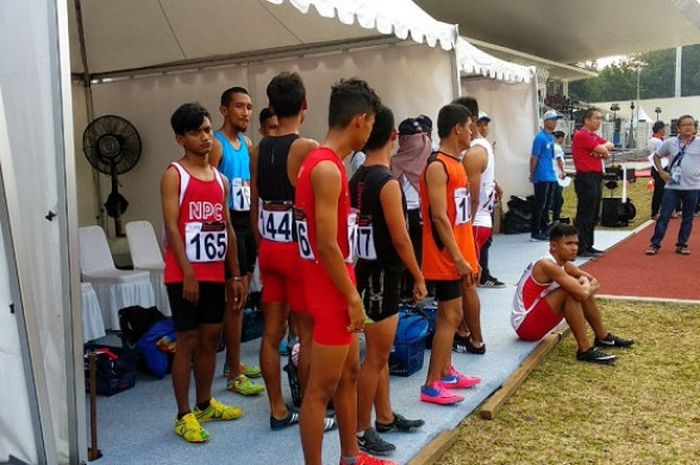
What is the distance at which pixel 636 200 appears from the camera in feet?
51.0

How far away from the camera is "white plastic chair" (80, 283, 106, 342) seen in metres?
4.63

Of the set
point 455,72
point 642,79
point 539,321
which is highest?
point 642,79

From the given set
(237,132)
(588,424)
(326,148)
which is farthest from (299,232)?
(588,424)

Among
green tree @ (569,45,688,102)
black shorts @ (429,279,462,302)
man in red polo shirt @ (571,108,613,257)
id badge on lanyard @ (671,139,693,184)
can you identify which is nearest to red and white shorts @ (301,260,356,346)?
black shorts @ (429,279,462,302)

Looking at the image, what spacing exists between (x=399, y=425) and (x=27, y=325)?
1.77 metres

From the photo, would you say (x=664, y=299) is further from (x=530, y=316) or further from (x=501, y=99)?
(x=501, y=99)

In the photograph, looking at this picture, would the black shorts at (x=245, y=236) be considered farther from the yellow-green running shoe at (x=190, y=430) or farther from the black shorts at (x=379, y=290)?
the black shorts at (x=379, y=290)

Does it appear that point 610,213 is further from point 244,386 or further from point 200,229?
point 200,229

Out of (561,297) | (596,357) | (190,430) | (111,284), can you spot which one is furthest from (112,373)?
(596,357)

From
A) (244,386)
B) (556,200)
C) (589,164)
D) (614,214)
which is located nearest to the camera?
(244,386)

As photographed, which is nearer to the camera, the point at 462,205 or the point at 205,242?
the point at 205,242

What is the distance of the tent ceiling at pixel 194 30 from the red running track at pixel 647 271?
9.98 feet

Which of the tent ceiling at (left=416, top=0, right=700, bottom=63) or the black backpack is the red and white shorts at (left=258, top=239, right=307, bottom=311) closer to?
the black backpack

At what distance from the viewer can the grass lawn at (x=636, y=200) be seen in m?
12.3
